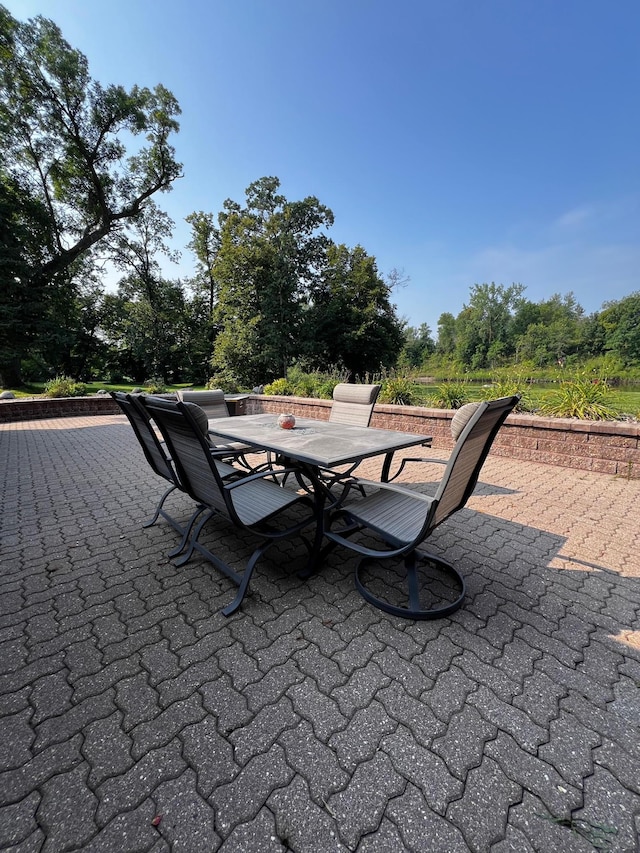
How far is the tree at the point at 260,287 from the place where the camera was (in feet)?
52.2

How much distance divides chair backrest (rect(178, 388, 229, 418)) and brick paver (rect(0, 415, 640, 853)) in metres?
2.18

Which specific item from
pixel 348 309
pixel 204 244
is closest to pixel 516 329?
pixel 348 309

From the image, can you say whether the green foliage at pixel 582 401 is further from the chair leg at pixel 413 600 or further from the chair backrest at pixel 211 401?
the chair backrest at pixel 211 401

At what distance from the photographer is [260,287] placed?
1645cm

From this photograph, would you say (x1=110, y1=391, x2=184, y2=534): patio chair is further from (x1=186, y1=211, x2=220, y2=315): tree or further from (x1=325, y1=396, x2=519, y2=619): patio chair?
(x1=186, y1=211, x2=220, y2=315): tree

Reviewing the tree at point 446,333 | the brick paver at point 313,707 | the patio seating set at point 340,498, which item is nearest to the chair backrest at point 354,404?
the patio seating set at point 340,498

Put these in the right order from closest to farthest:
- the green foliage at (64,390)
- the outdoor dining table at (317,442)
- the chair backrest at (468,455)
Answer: the chair backrest at (468,455) < the outdoor dining table at (317,442) < the green foliage at (64,390)

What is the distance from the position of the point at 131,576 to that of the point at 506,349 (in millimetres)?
50152

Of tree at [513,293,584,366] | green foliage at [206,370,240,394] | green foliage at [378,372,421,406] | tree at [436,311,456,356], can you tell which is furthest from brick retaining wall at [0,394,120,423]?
tree at [436,311,456,356]

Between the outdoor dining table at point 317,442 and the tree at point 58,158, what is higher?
the tree at point 58,158

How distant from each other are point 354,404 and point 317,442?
1.43 metres

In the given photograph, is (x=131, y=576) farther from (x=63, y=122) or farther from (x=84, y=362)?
(x=84, y=362)

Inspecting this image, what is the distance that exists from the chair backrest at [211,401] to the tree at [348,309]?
1345 centimetres

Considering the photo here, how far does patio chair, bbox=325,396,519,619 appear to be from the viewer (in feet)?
4.83
